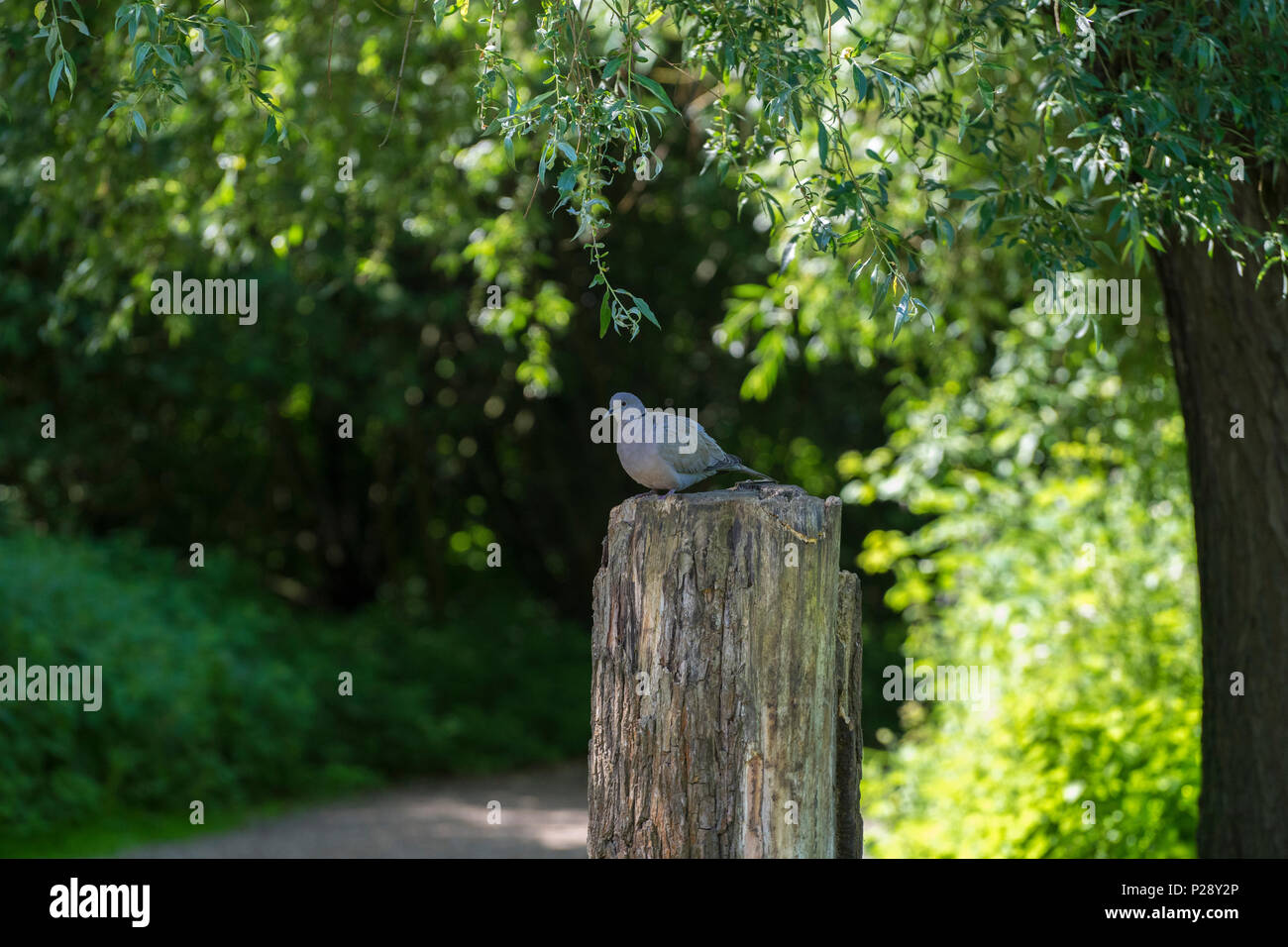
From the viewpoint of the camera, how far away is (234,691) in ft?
33.5

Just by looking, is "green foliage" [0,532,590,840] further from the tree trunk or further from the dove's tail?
the tree trunk

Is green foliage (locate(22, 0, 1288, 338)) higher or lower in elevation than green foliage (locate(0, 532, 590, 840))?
higher

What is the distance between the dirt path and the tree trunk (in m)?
5.52

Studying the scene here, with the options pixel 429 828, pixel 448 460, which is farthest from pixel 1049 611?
pixel 448 460

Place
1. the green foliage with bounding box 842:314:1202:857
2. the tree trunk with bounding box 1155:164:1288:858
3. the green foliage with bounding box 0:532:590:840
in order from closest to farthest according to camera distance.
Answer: the tree trunk with bounding box 1155:164:1288:858
the green foliage with bounding box 842:314:1202:857
the green foliage with bounding box 0:532:590:840

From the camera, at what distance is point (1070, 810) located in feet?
21.0

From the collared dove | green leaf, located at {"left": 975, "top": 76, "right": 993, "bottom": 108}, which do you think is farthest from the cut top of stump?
green leaf, located at {"left": 975, "top": 76, "right": 993, "bottom": 108}

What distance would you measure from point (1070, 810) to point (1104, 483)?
2.98 m

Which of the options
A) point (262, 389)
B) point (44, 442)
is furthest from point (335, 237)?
point (44, 442)

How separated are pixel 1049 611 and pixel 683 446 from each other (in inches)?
177

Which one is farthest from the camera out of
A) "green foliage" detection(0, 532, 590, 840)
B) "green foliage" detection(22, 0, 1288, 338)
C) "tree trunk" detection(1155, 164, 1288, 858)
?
"green foliage" detection(0, 532, 590, 840)

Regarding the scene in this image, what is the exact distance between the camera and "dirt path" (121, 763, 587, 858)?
924 cm

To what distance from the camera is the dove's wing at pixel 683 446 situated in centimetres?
381

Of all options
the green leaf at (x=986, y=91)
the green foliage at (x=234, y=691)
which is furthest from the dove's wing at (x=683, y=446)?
the green foliage at (x=234, y=691)
